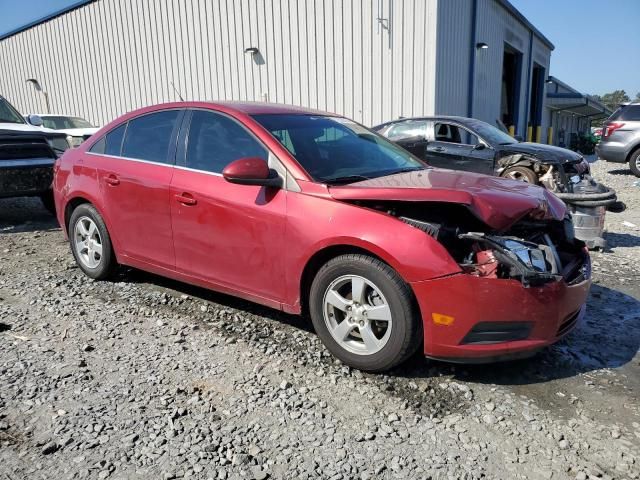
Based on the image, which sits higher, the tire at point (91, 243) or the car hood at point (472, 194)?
the car hood at point (472, 194)

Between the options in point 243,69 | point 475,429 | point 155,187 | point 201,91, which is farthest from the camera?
point 201,91

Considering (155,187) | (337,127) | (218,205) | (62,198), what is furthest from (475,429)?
(62,198)

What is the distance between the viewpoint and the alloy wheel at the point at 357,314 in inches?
117

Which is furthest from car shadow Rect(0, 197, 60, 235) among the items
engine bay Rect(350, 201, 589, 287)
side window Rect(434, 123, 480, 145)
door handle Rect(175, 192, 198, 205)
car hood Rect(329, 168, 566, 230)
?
side window Rect(434, 123, 480, 145)

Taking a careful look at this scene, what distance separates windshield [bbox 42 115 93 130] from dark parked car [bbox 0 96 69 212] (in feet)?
24.8

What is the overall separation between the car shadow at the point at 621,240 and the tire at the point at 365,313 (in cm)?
468

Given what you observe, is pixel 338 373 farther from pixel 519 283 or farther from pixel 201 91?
pixel 201 91

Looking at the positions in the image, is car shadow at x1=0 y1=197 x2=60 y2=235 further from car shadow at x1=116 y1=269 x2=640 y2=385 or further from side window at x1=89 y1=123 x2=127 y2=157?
car shadow at x1=116 y1=269 x2=640 y2=385

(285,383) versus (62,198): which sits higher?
(62,198)

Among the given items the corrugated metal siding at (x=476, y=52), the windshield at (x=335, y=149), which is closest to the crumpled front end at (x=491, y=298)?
the windshield at (x=335, y=149)

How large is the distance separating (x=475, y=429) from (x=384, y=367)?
0.62m

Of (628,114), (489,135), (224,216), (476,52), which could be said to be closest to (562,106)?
(628,114)

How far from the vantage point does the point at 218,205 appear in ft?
11.6

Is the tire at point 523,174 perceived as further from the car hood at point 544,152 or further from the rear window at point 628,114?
the rear window at point 628,114
